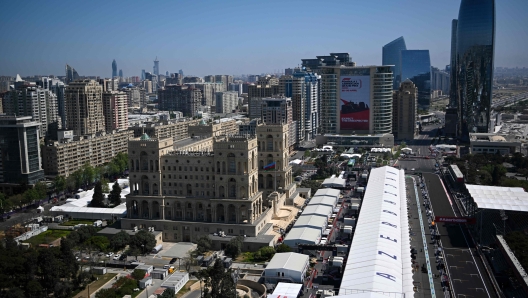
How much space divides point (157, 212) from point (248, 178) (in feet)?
42.3

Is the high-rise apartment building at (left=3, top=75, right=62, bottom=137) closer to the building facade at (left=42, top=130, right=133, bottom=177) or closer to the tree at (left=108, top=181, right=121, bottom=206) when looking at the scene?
the building facade at (left=42, top=130, right=133, bottom=177)

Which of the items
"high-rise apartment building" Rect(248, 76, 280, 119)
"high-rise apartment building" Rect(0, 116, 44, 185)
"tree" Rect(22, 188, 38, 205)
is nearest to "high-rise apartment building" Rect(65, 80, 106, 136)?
"high-rise apartment building" Rect(0, 116, 44, 185)

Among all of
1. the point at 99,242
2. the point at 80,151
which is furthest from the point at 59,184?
the point at 99,242

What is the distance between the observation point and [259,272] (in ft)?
162

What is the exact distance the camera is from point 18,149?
80.2 m

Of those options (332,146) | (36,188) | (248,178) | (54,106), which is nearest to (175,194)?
(248,178)

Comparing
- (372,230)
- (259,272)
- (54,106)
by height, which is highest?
(54,106)

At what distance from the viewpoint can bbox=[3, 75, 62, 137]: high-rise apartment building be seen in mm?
114125

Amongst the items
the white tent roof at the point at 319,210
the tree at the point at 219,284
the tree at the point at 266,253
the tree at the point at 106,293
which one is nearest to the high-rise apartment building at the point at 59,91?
the white tent roof at the point at 319,210

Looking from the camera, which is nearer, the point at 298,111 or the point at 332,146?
the point at 332,146

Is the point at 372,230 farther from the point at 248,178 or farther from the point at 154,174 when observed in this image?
the point at 154,174

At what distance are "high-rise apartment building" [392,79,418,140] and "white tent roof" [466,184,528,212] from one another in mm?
71812

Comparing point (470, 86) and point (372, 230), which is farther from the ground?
point (470, 86)

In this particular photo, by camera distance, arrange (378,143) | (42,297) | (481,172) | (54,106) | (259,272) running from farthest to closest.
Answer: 1. (54,106)
2. (378,143)
3. (481,172)
4. (259,272)
5. (42,297)
